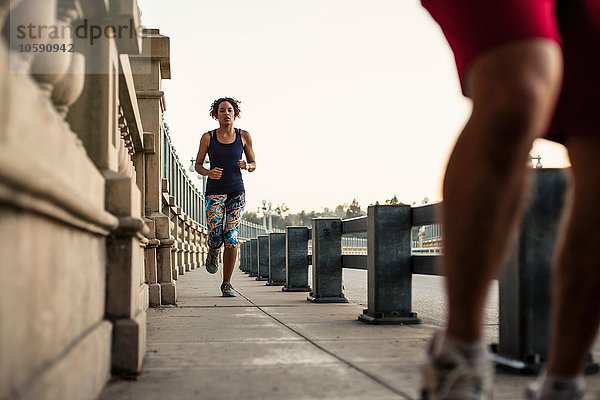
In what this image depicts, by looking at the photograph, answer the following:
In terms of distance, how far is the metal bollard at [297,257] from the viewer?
9445mm

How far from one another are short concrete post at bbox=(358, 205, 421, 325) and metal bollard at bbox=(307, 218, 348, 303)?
1897mm

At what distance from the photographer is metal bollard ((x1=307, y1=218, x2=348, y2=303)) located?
7.40 meters

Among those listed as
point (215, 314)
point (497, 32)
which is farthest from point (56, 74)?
point (215, 314)

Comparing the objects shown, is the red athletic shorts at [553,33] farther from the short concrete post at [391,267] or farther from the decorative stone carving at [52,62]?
the short concrete post at [391,267]

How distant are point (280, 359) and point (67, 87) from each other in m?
1.60

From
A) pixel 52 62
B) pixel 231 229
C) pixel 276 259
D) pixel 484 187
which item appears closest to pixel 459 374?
pixel 484 187

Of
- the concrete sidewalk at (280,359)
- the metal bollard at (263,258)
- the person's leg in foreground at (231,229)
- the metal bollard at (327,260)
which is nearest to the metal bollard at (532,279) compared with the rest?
the concrete sidewalk at (280,359)

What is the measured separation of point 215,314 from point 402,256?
62.4 inches

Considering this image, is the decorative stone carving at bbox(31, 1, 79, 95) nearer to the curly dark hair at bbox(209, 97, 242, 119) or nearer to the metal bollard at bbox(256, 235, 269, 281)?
the curly dark hair at bbox(209, 97, 242, 119)

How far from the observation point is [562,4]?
2074mm

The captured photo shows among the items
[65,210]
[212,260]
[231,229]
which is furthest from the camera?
[212,260]

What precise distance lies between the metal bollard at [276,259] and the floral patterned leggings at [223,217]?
317 cm

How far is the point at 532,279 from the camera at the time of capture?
319 centimetres

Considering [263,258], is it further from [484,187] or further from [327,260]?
[484,187]
